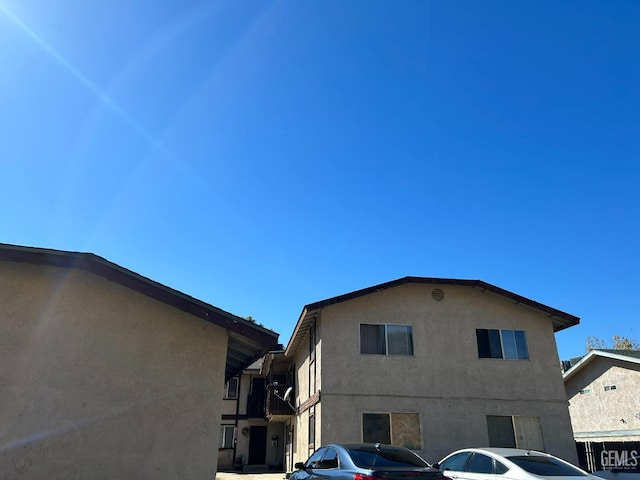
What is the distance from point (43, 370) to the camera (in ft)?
23.7

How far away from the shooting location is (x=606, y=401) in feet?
67.7

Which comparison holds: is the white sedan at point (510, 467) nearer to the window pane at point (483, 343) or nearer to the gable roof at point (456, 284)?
the gable roof at point (456, 284)

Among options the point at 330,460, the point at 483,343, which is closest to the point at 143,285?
the point at 330,460

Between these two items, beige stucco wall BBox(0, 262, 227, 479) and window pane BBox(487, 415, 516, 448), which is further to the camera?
window pane BBox(487, 415, 516, 448)

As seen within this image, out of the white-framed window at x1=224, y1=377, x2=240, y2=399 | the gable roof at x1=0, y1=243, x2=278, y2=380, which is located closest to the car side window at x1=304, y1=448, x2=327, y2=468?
the gable roof at x1=0, y1=243, x2=278, y2=380

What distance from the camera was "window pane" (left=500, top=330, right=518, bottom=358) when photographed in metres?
16.6

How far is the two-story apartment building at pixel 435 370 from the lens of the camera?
14820 mm

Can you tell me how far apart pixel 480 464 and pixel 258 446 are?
2046cm

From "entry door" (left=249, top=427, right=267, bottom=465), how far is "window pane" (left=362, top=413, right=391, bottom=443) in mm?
14103

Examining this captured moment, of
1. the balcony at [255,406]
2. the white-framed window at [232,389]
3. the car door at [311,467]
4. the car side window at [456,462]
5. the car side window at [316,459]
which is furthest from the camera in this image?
the white-framed window at [232,389]

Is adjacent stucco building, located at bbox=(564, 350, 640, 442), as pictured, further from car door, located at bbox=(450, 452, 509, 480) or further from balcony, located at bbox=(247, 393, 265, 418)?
balcony, located at bbox=(247, 393, 265, 418)

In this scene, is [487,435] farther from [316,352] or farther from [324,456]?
[324,456]

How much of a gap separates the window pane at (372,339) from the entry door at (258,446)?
14319mm

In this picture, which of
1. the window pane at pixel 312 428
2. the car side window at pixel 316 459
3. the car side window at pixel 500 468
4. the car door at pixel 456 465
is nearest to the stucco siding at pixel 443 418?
the window pane at pixel 312 428
